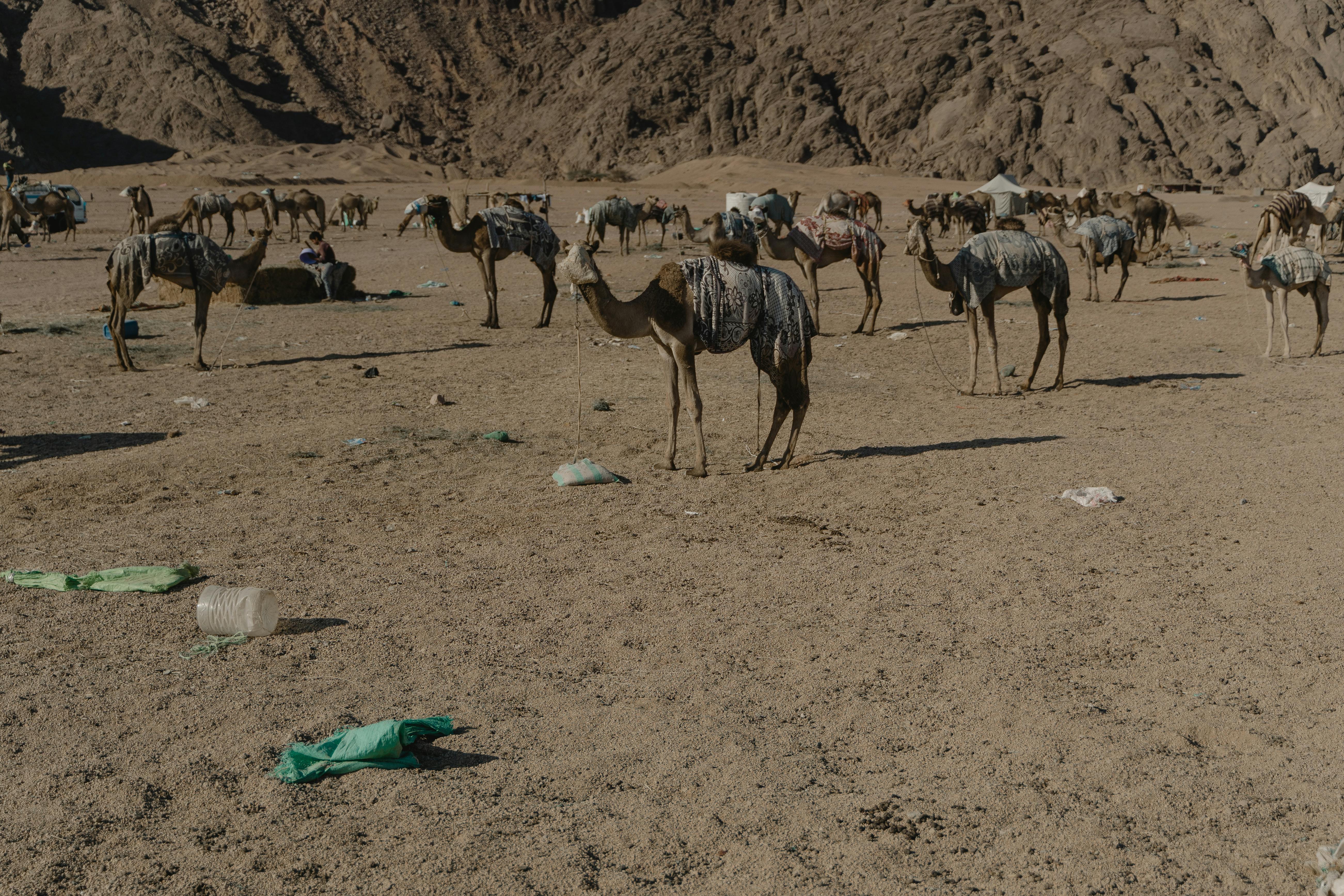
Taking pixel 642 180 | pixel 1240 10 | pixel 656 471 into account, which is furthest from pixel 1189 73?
pixel 656 471

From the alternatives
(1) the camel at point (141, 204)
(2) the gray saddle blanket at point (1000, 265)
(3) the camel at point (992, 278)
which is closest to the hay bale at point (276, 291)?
(3) the camel at point (992, 278)

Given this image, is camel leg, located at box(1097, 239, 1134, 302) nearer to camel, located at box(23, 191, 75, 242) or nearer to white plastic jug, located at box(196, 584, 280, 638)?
white plastic jug, located at box(196, 584, 280, 638)

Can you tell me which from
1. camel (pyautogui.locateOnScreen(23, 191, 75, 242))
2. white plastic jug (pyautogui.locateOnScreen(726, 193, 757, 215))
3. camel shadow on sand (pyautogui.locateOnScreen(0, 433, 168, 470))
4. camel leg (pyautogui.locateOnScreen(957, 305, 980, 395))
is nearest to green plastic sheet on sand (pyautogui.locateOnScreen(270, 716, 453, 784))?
camel shadow on sand (pyautogui.locateOnScreen(0, 433, 168, 470))

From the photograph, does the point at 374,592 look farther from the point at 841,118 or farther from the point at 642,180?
the point at 841,118

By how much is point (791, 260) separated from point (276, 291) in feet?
32.1

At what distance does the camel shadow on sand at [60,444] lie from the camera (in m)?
10.3

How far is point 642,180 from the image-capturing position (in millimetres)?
81250

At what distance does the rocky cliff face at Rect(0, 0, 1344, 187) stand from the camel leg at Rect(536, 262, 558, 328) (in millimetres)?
64482

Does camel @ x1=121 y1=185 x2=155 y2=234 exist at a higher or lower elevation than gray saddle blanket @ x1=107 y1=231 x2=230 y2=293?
higher

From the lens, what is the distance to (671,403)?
9898 mm

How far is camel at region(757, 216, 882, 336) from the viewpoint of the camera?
17.7 metres

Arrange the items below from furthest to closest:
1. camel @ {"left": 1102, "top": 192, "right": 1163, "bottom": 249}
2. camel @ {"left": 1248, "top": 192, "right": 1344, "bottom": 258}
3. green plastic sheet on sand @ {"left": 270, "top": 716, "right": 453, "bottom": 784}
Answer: camel @ {"left": 1102, "top": 192, "right": 1163, "bottom": 249}, camel @ {"left": 1248, "top": 192, "right": 1344, "bottom": 258}, green plastic sheet on sand @ {"left": 270, "top": 716, "right": 453, "bottom": 784}

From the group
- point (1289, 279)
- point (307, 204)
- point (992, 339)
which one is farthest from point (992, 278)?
point (307, 204)

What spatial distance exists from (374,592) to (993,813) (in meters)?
4.00
